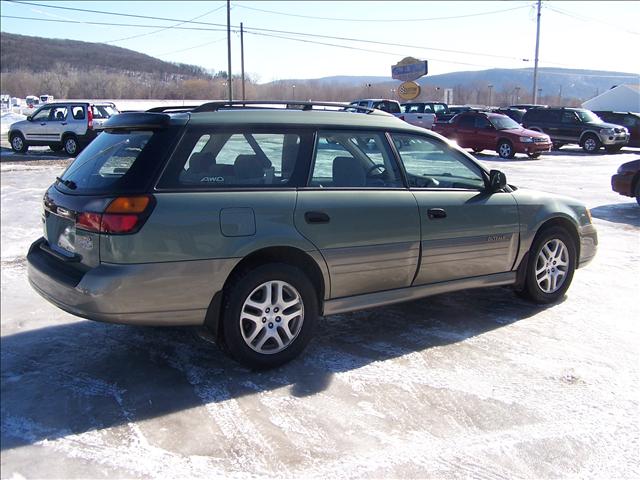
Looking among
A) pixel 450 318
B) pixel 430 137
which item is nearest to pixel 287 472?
pixel 450 318

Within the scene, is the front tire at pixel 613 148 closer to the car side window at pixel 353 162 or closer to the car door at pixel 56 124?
the car door at pixel 56 124

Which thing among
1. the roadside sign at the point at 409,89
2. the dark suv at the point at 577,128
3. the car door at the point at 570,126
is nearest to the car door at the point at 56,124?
the dark suv at the point at 577,128

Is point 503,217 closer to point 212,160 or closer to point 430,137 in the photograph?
point 430,137

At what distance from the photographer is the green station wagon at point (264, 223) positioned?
3.51 meters

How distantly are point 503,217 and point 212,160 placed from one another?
2.49 meters

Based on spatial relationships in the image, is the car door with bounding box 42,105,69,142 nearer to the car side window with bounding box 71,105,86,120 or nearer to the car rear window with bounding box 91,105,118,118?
the car side window with bounding box 71,105,86,120

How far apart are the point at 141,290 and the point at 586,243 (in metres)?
4.14

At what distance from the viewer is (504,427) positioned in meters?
3.35

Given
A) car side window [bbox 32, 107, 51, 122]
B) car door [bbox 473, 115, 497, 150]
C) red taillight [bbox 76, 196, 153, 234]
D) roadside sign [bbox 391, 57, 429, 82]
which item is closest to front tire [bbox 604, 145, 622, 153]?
car door [bbox 473, 115, 497, 150]

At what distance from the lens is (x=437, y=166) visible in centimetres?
504

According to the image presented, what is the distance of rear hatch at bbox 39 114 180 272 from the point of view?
3455 mm

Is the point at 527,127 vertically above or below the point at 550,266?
above

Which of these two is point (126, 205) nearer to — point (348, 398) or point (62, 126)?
point (348, 398)

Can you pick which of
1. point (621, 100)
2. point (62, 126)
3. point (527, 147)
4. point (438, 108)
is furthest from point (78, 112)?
point (621, 100)
